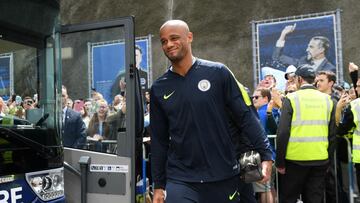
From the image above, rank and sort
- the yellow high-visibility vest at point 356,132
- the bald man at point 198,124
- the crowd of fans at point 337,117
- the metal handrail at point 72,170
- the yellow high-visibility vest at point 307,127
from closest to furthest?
the bald man at point 198,124 → the metal handrail at point 72,170 → the yellow high-visibility vest at point 307,127 → the yellow high-visibility vest at point 356,132 → the crowd of fans at point 337,117

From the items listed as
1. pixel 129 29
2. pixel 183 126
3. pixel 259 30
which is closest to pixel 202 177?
pixel 183 126

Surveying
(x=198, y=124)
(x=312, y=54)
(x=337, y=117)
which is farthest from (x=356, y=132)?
(x=312, y=54)

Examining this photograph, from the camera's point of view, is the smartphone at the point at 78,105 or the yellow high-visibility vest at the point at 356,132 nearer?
the smartphone at the point at 78,105

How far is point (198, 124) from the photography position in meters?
2.93

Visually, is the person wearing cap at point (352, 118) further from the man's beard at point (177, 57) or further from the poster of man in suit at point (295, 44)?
the poster of man in suit at point (295, 44)

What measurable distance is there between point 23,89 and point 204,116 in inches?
55.6

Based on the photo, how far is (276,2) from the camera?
13844 mm

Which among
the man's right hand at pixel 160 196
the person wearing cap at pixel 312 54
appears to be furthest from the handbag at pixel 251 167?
the person wearing cap at pixel 312 54

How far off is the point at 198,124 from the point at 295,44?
1004 cm

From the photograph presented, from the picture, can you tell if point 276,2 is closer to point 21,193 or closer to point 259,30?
point 259,30

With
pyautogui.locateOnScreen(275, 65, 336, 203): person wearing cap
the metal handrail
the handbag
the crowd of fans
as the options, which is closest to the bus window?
the metal handrail

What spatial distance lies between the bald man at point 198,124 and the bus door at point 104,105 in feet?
2.36

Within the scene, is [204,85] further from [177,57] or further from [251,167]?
[251,167]

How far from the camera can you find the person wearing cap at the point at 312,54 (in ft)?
38.3
